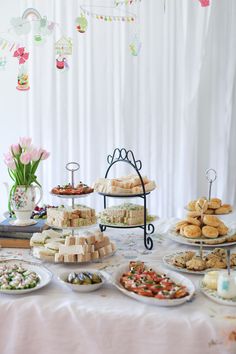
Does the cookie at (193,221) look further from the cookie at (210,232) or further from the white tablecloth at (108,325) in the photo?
the white tablecloth at (108,325)

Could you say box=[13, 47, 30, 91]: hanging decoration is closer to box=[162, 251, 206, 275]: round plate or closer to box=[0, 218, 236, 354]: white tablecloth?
box=[162, 251, 206, 275]: round plate

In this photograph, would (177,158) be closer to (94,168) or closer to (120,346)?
(94,168)

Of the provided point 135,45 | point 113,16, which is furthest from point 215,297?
point 113,16

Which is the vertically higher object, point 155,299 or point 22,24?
point 22,24

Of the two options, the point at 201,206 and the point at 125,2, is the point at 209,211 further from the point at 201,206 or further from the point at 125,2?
the point at 125,2

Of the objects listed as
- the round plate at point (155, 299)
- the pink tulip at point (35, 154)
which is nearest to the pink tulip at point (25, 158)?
the pink tulip at point (35, 154)

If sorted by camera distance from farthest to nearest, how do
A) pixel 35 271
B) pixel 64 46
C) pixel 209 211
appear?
pixel 64 46 → pixel 209 211 → pixel 35 271

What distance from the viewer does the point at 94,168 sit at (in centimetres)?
297

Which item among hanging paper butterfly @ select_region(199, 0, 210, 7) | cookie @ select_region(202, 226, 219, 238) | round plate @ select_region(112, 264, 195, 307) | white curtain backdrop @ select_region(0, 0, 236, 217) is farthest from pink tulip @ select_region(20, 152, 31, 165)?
hanging paper butterfly @ select_region(199, 0, 210, 7)

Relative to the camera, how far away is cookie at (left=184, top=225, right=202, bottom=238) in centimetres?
142

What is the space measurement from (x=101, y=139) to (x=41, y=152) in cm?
124

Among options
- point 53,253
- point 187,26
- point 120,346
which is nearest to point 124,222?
point 53,253

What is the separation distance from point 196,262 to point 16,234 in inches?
27.3

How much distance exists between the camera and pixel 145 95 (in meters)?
2.87
